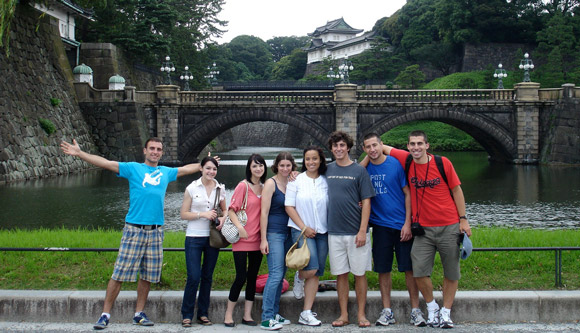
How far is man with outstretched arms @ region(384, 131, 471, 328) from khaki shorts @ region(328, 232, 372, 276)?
52 centimetres

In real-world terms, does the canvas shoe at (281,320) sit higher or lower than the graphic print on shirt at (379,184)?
lower

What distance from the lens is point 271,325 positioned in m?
5.92

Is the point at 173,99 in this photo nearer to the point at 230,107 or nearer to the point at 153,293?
the point at 230,107

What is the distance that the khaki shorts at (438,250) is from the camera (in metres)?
5.96

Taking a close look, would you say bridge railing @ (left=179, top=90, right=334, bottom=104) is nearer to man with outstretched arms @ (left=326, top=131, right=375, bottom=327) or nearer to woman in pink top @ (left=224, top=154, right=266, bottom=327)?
woman in pink top @ (left=224, top=154, right=266, bottom=327)

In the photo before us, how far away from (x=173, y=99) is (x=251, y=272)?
32494 millimetres

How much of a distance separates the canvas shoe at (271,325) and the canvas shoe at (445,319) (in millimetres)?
1671

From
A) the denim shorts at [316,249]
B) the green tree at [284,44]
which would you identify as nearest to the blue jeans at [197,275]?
the denim shorts at [316,249]

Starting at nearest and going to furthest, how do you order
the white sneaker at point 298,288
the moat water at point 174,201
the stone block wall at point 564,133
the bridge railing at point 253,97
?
the white sneaker at point 298,288 < the moat water at point 174,201 < the stone block wall at point 564,133 < the bridge railing at point 253,97

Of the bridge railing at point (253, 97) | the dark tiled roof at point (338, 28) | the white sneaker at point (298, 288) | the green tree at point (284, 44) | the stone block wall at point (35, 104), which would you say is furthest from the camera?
the green tree at point (284, 44)

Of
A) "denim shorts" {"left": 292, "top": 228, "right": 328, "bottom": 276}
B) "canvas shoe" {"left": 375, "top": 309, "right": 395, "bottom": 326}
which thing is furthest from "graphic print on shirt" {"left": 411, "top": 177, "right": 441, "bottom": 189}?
"canvas shoe" {"left": 375, "top": 309, "right": 395, "bottom": 326}

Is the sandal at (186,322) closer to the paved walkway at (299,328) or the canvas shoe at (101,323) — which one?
the paved walkway at (299,328)

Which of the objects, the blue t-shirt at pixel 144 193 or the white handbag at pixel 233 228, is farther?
the blue t-shirt at pixel 144 193

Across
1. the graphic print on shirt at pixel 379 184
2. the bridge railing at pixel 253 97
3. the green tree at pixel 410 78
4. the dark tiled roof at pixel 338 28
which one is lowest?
the graphic print on shirt at pixel 379 184
